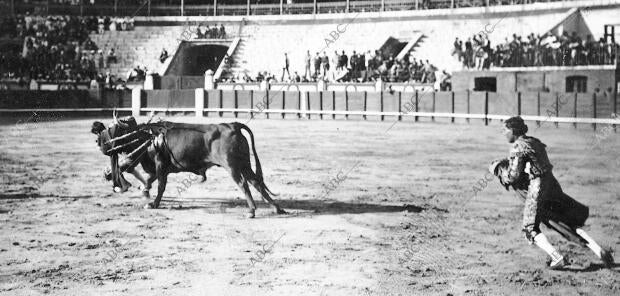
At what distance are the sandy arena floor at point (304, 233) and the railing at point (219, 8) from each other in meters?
22.0

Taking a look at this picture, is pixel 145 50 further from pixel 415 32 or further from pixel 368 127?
pixel 368 127

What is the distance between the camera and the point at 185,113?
32.2 m

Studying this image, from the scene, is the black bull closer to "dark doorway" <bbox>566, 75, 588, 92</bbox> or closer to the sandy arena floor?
the sandy arena floor

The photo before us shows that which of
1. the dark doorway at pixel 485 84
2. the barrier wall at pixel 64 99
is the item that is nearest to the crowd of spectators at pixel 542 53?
the dark doorway at pixel 485 84

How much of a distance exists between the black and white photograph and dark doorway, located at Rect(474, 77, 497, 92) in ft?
0.30

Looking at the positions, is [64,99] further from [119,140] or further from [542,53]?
[119,140]

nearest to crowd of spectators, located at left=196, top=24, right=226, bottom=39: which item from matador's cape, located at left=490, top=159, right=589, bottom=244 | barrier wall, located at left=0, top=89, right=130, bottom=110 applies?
barrier wall, located at left=0, top=89, right=130, bottom=110

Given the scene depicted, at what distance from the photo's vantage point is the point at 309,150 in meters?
16.9

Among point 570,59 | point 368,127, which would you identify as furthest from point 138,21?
point 570,59

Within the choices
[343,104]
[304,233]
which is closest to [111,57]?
[343,104]

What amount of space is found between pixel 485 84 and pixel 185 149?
20.7 meters

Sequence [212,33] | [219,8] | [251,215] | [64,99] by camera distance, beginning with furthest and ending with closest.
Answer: [219,8], [212,33], [64,99], [251,215]

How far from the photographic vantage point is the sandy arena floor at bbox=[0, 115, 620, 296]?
6.12 meters

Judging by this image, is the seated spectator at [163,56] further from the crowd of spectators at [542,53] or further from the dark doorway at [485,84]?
the dark doorway at [485,84]
